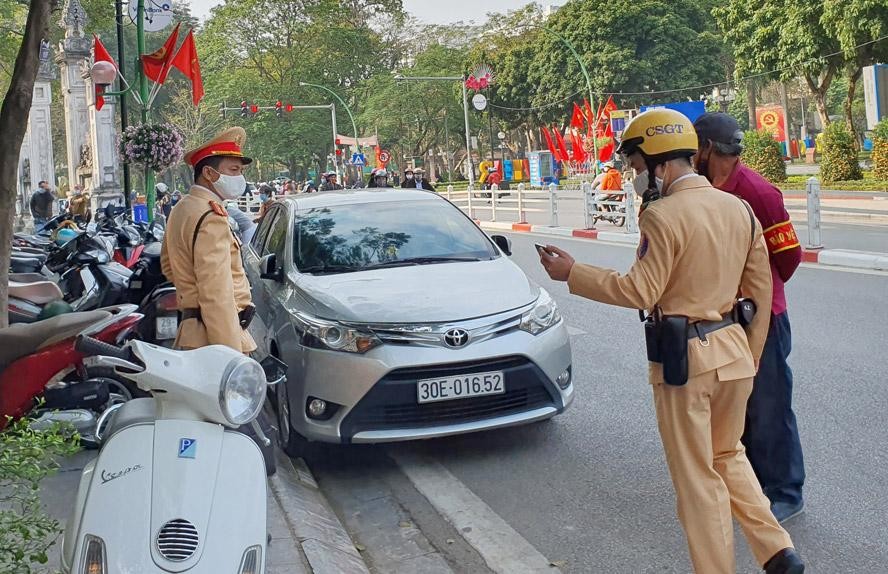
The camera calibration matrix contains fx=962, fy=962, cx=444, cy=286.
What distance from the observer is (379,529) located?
4.78 metres

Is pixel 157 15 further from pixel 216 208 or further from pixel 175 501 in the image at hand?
pixel 175 501

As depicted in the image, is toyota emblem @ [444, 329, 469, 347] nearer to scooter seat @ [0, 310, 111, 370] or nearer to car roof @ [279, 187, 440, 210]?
scooter seat @ [0, 310, 111, 370]

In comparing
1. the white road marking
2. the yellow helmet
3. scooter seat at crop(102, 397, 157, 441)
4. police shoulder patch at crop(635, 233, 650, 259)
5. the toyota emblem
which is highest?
the yellow helmet

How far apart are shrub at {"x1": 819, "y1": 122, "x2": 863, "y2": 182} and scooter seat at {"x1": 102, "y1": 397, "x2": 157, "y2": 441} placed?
30138mm

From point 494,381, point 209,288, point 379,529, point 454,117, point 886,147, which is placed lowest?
point 379,529

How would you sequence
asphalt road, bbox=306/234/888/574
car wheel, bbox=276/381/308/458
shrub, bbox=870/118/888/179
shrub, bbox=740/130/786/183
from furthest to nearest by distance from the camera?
shrub, bbox=740/130/786/183
shrub, bbox=870/118/888/179
car wheel, bbox=276/381/308/458
asphalt road, bbox=306/234/888/574

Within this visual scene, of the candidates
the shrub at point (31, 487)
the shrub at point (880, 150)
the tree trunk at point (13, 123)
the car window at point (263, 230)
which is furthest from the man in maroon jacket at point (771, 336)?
the shrub at point (880, 150)

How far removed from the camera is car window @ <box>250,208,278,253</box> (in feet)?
25.3

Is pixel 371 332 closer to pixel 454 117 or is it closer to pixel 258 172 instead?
pixel 454 117

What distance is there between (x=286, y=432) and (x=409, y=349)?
1.09 m

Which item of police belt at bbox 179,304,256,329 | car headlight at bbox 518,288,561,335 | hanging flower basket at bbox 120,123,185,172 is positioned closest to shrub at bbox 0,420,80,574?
police belt at bbox 179,304,256,329

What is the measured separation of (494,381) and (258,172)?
80.3m

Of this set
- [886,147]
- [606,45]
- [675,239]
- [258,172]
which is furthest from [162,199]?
[258,172]

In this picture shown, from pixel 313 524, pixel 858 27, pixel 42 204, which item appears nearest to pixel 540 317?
pixel 313 524
